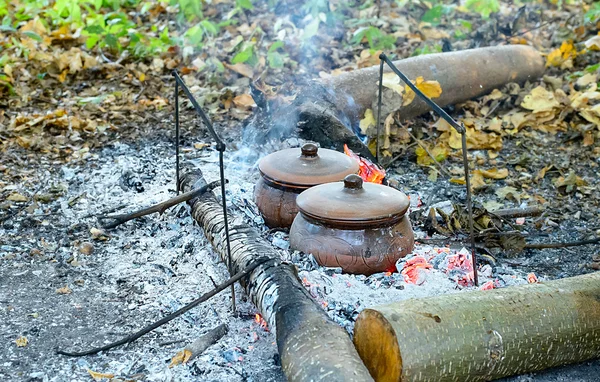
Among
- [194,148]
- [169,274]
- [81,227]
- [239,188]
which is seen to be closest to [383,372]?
[169,274]

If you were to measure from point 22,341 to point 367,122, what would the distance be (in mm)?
3646

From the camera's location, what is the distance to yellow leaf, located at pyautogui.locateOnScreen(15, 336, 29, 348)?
359 cm

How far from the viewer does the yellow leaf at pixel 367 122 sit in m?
6.20

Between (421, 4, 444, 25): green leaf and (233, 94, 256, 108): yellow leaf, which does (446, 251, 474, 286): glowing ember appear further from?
(421, 4, 444, 25): green leaf

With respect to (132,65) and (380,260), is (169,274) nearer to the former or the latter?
(380,260)

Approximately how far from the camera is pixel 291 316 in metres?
3.18

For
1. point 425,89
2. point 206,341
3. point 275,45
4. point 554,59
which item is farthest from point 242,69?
point 206,341

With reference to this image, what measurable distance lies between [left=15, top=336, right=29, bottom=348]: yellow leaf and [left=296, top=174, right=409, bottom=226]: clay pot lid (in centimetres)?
167

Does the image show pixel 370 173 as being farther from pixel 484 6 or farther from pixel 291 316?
pixel 484 6

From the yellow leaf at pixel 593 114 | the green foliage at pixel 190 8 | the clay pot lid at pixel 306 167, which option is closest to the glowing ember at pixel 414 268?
the clay pot lid at pixel 306 167

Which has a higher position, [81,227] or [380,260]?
[380,260]

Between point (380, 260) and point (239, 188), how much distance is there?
161 centimetres

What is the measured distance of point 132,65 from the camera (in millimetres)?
8203

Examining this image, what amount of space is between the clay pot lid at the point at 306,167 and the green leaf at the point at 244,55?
11.0 feet
